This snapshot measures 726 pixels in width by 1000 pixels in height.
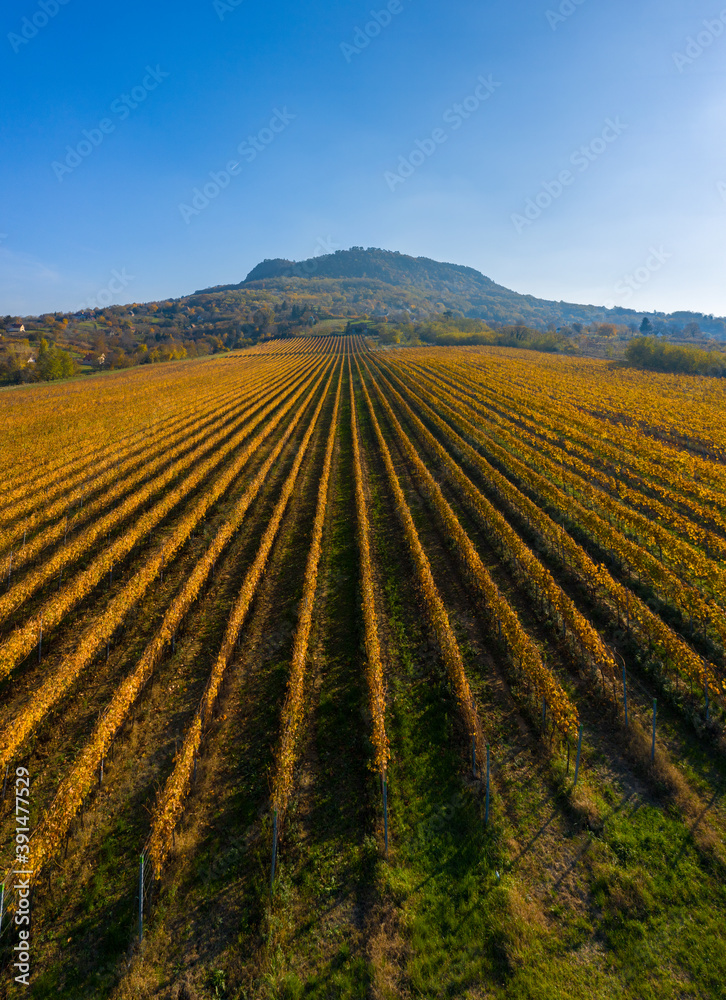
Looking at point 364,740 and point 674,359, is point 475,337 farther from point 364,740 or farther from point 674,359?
point 364,740

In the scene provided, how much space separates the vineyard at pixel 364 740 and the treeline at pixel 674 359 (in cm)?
7791

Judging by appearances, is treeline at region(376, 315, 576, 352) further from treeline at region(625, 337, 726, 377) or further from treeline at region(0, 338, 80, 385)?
treeline at region(0, 338, 80, 385)

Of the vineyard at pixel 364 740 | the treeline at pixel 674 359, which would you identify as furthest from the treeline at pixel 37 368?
the treeline at pixel 674 359

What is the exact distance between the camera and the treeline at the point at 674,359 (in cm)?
8288

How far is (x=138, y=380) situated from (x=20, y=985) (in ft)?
281

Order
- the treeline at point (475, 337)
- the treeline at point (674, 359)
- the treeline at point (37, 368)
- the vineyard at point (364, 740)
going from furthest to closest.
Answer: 1. the treeline at point (475, 337)
2. the treeline at point (674, 359)
3. the treeline at point (37, 368)
4. the vineyard at point (364, 740)

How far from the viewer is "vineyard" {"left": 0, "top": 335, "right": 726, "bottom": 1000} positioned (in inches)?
299

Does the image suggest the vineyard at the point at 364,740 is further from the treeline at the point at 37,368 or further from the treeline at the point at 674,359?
the treeline at the point at 674,359

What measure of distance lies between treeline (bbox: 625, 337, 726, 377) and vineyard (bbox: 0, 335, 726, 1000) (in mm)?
77908

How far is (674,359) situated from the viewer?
88.4 m

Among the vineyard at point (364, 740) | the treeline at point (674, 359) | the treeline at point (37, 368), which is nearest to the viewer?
the vineyard at point (364, 740)

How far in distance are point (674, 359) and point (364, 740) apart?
361 ft

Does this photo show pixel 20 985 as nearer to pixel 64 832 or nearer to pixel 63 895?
pixel 63 895

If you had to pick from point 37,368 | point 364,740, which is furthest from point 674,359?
point 37,368
